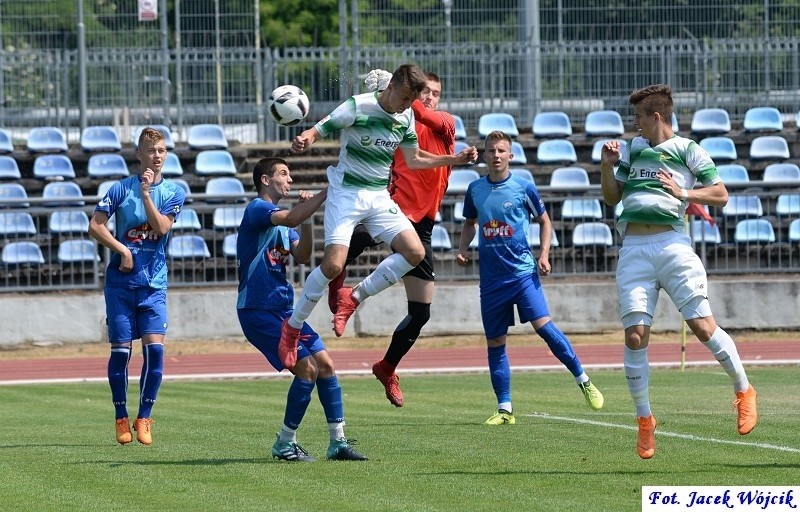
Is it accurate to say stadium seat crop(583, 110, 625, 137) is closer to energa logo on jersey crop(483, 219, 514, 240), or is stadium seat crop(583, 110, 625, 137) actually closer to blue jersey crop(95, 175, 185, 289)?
energa logo on jersey crop(483, 219, 514, 240)

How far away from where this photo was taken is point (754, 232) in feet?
69.8

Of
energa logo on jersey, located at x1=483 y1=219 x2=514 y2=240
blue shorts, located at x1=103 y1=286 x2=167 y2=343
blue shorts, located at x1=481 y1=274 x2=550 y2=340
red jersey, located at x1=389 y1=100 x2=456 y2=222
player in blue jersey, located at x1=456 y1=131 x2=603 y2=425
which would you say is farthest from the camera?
energa logo on jersey, located at x1=483 y1=219 x2=514 y2=240

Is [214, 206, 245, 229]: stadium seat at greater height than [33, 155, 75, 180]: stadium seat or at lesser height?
lesser

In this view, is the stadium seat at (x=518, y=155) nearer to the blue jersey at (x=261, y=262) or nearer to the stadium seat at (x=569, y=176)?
the stadium seat at (x=569, y=176)

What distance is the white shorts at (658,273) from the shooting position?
8.45 meters

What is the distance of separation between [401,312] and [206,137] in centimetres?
677

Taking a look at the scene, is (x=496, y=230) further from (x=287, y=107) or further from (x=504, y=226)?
(x=287, y=107)

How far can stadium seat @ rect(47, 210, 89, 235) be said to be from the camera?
20875mm

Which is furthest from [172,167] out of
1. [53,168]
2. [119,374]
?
[119,374]

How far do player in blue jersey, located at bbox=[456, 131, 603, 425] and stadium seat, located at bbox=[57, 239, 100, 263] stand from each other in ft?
33.0

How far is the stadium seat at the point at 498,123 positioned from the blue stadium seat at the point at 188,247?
268 inches

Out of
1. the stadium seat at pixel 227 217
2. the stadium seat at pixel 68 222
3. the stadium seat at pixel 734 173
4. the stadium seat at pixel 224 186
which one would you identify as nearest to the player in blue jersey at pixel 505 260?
the stadium seat at pixel 227 217

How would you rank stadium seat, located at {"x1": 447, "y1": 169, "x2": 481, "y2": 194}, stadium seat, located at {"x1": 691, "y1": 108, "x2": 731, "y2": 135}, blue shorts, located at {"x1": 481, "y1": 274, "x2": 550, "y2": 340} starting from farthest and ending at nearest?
stadium seat, located at {"x1": 691, "y1": 108, "x2": 731, "y2": 135}, stadium seat, located at {"x1": 447, "y1": 169, "x2": 481, "y2": 194}, blue shorts, located at {"x1": 481, "y1": 274, "x2": 550, "y2": 340}

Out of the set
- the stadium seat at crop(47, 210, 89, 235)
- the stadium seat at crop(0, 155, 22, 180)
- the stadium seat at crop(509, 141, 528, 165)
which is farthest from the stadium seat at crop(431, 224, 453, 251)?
the stadium seat at crop(0, 155, 22, 180)
